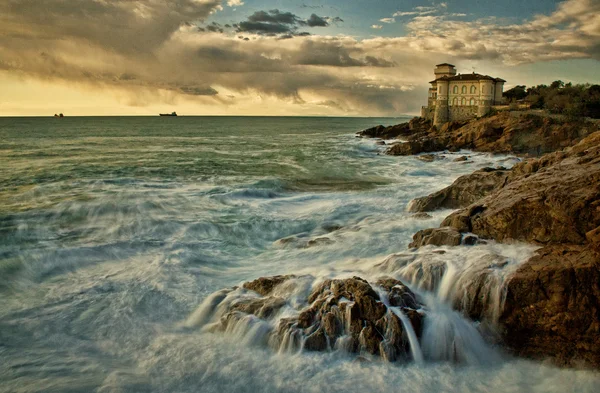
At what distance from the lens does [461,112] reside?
63.0m

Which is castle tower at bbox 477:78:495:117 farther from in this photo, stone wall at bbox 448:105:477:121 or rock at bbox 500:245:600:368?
rock at bbox 500:245:600:368

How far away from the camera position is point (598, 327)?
7.82 meters

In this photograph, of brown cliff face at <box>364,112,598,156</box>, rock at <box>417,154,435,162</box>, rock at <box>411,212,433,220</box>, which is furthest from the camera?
brown cliff face at <box>364,112,598,156</box>

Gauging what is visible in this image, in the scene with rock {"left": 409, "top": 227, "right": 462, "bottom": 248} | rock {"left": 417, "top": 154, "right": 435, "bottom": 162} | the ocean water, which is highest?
rock {"left": 417, "top": 154, "right": 435, "bottom": 162}

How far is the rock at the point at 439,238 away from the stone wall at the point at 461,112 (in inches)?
2143

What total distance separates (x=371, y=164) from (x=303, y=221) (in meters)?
20.7

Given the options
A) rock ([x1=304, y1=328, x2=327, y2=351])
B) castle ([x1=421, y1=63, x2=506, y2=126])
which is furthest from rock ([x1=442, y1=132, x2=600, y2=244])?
castle ([x1=421, y1=63, x2=506, y2=126])

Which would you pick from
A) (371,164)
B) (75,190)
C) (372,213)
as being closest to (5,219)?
(75,190)

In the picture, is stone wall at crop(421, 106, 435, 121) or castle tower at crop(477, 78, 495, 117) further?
stone wall at crop(421, 106, 435, 121)

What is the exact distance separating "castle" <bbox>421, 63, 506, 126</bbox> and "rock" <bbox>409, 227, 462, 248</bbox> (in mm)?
53143

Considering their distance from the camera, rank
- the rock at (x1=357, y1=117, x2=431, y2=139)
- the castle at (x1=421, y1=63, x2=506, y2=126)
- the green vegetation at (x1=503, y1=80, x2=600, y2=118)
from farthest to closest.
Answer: the rock at (x1=357, y1=117, x2=431, y2=139) < the castle at (x1=421, y1=63, x2=506, y2=126) < the green vegetation at (x1=503, y1=80, x2=600, y2=118)

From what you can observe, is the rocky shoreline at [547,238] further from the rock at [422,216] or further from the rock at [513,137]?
the rock at [513,137]

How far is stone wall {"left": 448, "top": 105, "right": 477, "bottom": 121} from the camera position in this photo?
61938 millimetres

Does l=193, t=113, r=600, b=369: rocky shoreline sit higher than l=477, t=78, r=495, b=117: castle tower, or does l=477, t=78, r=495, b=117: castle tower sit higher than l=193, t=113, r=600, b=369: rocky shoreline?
l=477, t=78, r=495, b=117: castle tower
